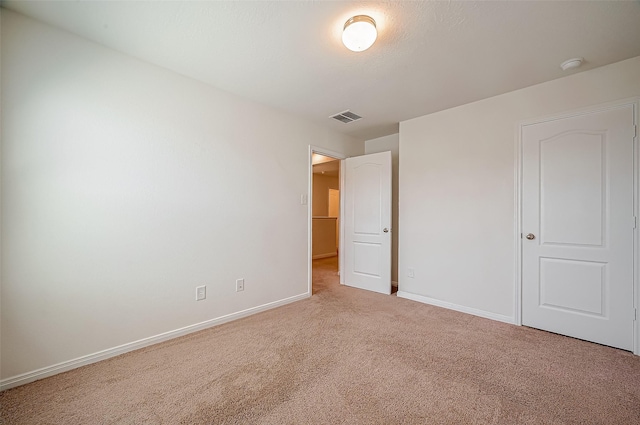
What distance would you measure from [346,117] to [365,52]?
1360mm

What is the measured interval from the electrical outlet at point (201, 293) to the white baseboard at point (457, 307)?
247cm

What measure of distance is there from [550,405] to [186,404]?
7.07 feet

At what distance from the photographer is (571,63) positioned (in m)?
2.19

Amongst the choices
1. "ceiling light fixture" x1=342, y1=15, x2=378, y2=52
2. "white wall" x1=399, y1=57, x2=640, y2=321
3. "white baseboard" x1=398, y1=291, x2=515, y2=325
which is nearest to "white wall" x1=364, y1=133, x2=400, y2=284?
"white wall" x1=399, y1=57, x2=640, y2=321

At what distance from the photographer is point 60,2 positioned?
1647mm

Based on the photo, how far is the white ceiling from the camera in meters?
1.67

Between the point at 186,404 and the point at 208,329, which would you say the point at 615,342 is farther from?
the point at 208,329

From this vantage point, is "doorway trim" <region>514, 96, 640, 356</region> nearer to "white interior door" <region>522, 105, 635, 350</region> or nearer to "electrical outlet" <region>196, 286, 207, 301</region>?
"white interior door" <region>522, 105, 635, 350</region>

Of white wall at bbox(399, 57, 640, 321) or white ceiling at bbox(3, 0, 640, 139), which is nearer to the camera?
white ceiling at bbox(3, 0, 640, 139)

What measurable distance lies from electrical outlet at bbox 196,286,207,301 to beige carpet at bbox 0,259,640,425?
13.2 inches

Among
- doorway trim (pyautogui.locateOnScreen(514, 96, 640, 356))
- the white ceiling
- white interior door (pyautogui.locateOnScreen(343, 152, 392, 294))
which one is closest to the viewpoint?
the white ceiling

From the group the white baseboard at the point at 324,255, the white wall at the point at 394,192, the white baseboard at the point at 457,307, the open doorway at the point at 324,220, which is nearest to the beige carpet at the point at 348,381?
the white baseboard at the point at 457,307

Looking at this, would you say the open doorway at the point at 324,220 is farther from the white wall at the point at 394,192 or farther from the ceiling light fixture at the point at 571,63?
the ceiling light fixture at the point at 571,63

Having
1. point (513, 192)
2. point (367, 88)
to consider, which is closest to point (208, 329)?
point (367, 88)
